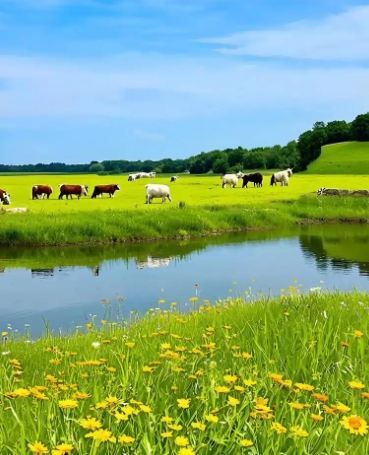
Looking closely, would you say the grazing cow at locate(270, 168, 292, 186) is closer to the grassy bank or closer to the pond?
the pond

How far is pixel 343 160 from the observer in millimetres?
112312

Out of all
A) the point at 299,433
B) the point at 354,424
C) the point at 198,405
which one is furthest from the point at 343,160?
the point at 299,433

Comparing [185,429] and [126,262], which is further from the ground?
[185,429]

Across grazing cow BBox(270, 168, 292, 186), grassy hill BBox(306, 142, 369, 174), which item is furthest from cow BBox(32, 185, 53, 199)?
grassy hill BBox(306, 142, 369, 174)

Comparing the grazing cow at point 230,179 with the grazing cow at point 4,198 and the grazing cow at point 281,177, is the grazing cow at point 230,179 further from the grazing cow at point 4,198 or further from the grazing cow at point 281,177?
the grazing cow at point 4,198

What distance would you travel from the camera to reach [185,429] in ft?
12.8

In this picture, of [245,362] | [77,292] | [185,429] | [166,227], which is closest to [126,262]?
[77,292]

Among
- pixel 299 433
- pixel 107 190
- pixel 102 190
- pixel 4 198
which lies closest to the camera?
pixel 299 433

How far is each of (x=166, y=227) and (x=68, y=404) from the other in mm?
30642

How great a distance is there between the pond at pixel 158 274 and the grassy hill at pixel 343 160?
73.7m

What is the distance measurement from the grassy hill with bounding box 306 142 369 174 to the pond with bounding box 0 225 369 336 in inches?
2900

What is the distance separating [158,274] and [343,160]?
95.2 metres

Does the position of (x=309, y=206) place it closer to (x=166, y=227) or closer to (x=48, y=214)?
(x=166, y=227)

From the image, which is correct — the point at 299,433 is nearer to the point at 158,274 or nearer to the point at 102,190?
the point at 158,274
